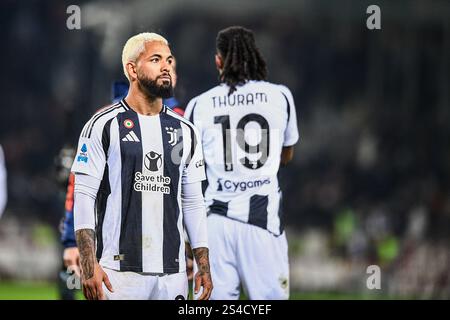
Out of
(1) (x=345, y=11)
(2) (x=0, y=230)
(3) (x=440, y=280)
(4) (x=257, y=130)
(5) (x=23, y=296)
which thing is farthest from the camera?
(1) (x=345, y=11)

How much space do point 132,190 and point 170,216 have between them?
25 cm

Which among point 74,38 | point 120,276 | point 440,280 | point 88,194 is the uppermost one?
point 74,38

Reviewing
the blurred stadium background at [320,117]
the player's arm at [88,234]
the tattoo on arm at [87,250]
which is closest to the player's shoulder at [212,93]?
the player's arm at [88,234]

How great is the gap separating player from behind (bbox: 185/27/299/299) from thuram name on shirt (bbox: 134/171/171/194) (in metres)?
1.31

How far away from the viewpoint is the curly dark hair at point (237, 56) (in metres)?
6.84

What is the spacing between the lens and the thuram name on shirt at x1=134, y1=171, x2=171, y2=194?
5422mm

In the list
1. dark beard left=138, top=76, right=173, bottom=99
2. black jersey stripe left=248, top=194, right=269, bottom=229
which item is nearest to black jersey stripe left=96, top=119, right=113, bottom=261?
dark beard left=138, top=76, right=173, bottom=99

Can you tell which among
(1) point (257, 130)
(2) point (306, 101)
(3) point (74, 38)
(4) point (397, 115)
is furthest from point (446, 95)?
(1) point (257, 130)

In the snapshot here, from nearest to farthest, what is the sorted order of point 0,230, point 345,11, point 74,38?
point 0,230 → point 74,38 → point 345,11

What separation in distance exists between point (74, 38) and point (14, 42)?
127cm

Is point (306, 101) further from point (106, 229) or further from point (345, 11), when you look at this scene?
point (106, 229)

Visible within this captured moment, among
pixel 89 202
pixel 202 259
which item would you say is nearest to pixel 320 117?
pixel 202 259

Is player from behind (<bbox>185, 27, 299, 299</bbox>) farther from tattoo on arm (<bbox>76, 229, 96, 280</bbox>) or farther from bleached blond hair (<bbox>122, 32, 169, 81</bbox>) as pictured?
tattoo on arm (<bbox>76, 229, 96, 280</bbox>)

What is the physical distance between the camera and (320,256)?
1667 cm
